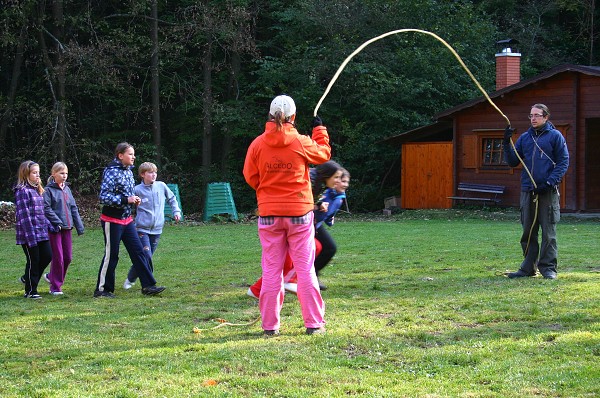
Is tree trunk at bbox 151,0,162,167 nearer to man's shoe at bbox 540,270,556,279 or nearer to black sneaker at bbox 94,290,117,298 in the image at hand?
black sneaker at bbox 94,290,117,298

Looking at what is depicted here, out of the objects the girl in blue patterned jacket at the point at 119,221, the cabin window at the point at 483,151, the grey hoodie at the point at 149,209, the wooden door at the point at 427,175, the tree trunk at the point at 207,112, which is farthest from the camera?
the tree trunk at the point at 207,112

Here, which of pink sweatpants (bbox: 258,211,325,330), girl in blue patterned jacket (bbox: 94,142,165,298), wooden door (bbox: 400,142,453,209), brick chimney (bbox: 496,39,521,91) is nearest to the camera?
pink sweatpants (bbox: 258,211,325,330)

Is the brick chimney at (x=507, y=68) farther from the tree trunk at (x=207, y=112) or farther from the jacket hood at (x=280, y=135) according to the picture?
the jacket hood at (x=280, y=135)

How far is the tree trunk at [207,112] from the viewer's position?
111 feet

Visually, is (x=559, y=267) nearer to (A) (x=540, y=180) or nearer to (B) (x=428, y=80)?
(A) (x=540, y=180)

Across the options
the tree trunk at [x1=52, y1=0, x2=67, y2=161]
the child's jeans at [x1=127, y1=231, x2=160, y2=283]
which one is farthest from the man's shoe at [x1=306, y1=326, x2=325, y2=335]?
the tree trunk at [x1=52, y1=0, x2=67, y2=161]

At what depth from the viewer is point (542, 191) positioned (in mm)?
10492

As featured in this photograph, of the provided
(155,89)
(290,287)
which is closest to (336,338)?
(290,287)

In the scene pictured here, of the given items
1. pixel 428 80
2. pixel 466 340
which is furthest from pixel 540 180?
pixel 428 80

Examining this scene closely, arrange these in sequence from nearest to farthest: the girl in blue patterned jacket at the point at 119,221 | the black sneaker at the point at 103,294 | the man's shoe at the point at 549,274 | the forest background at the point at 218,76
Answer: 1. the girl in blue patterned jacket at the point at 119,221
2. the black sneaker at the point at 103,294
3. the man's shoe at the point at 549,274
4. the forest background at the point at 218,76

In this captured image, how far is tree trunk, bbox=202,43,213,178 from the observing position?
3397cm

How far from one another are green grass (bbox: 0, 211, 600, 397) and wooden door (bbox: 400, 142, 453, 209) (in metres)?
17.1

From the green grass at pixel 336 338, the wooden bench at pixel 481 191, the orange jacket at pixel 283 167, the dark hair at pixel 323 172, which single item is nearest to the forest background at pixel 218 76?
the wooden bench at pixel 481 191

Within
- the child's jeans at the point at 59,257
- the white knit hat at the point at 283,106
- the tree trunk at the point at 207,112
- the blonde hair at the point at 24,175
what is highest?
the tree trunk at the point at 207,112
